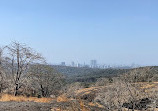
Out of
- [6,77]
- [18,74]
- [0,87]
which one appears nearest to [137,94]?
[18,74]

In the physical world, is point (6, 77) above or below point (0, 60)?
below

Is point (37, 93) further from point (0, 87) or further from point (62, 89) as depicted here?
point (0, 87)

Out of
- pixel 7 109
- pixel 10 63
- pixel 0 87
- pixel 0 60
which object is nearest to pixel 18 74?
pixel 10 63

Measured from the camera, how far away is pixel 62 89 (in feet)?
99.2

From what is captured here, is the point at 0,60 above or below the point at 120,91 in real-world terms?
above

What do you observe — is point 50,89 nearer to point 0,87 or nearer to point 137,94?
point 0,87

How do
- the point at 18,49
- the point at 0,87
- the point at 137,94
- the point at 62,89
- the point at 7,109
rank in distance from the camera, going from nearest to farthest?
the point at 7,109 < the point at 137,94 < the point at 18,49 < the point at 0,87 < the point at 62,89

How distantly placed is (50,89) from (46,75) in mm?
2388

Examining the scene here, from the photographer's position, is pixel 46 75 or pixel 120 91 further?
pixel 46 75

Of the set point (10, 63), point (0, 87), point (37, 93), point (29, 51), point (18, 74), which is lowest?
point (37, 93)

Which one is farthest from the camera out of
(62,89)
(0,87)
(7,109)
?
(62,89)

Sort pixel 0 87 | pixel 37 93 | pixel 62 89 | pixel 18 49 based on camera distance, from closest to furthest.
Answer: pixel 18 49, pixel 0 87, pixel 37 93, pixel 62 89

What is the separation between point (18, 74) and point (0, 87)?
3710 mm

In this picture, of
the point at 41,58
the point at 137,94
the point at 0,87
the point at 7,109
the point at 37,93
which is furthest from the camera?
the point at 37,93
